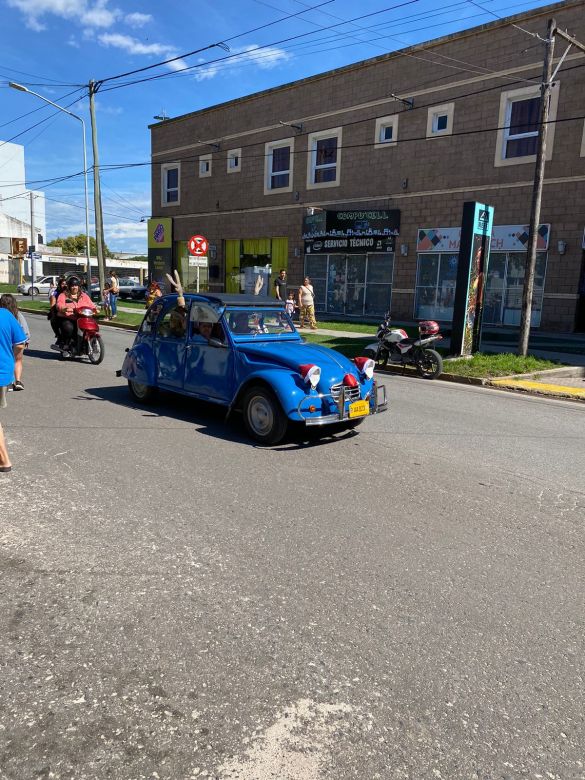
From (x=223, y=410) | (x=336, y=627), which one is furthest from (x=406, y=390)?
(x=336, y=627)

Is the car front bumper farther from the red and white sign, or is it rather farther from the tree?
the tree

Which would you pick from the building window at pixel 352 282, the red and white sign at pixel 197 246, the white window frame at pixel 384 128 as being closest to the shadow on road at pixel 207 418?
the red and white sign at pixel 197 246

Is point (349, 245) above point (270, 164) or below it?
below

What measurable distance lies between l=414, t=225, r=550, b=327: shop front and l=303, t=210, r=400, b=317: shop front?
5.34 feet

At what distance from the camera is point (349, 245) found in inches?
1033

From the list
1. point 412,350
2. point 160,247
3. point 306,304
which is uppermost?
point 160,247

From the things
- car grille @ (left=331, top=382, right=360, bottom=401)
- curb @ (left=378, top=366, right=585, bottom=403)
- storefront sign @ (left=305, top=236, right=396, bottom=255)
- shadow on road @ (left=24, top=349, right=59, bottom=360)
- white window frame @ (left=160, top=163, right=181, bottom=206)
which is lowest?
shadow on road @ (left=24, top=349, right=59, bottom=360)

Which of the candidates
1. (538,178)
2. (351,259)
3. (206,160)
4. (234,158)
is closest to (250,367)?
(538,178)

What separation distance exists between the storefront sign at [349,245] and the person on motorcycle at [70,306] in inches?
601

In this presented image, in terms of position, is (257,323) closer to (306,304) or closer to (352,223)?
(306,304)

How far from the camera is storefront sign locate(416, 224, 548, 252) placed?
20219 mm

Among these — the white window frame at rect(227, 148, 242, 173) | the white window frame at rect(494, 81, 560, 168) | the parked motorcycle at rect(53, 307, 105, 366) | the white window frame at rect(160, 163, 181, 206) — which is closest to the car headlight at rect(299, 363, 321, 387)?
the parked motorcycle at rect(53, 307, 105, 366)

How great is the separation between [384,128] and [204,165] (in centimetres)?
1256

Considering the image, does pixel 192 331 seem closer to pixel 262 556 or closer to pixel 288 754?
pixel 262 556
